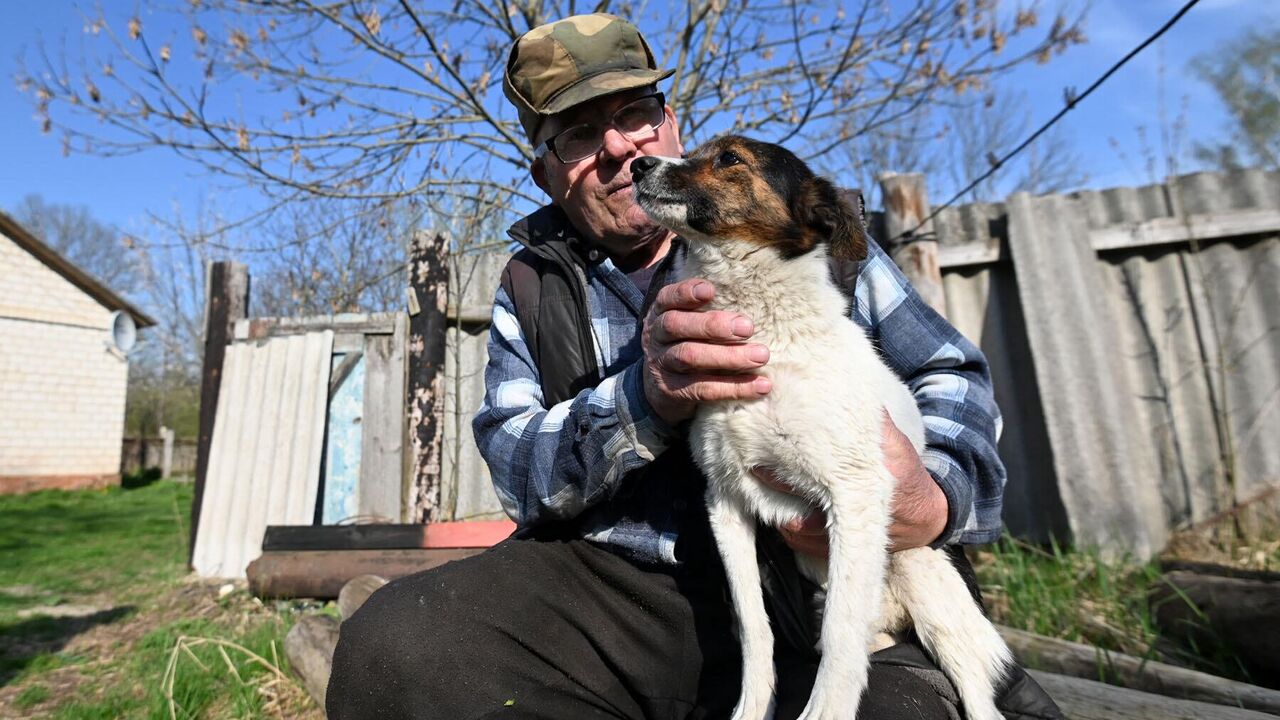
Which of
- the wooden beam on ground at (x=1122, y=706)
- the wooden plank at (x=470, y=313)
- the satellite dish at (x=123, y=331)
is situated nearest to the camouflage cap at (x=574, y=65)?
the wooden beam on ground at (x=1122, y=706)

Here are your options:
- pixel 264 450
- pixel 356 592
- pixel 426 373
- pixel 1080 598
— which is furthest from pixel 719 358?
pixel 264 450

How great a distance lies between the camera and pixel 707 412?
1.93 metres

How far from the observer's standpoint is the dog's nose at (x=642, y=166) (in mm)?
2164

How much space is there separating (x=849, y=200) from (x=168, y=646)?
14.9ft

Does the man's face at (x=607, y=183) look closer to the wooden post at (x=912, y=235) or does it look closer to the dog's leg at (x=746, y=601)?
the dog's leg at (x=746, y=601)

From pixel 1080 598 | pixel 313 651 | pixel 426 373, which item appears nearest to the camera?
pixel 313 651

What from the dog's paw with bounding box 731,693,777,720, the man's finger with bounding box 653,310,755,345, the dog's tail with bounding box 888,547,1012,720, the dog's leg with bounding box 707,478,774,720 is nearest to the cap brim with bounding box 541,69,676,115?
the man's finger with bounding box 653,310,755,345

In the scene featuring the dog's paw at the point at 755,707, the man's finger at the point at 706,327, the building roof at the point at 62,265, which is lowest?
the dog's paw at the point at 755,707

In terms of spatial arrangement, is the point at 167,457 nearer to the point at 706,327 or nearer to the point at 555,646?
the point at 555,646

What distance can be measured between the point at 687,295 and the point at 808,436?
488 millimetres

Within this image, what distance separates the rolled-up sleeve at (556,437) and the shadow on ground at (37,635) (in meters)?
3.91

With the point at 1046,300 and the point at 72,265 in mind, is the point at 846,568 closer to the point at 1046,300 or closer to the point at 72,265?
the point at 1046,300

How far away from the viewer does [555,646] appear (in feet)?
6.86

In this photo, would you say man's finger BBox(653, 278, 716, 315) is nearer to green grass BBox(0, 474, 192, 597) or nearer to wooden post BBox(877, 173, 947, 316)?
wooden post BBox(877, 173, 947, 316)
